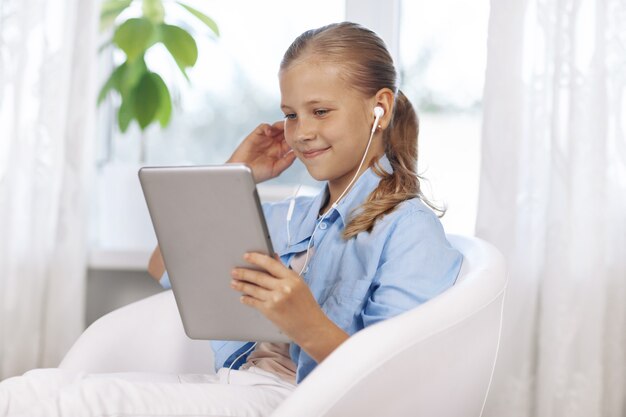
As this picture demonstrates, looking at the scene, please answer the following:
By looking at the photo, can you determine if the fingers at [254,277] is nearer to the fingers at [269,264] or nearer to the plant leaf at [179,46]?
the fingers at [269,264]

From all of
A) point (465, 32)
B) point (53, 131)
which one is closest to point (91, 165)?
point (53, 131)

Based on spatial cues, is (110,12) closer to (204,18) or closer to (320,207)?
(204,18)

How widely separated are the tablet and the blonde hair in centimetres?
25

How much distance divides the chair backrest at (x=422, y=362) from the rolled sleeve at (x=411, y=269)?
34mm

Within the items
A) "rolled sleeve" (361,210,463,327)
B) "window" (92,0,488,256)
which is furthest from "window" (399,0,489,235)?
"rolled sleeve" (361,210,463,327)

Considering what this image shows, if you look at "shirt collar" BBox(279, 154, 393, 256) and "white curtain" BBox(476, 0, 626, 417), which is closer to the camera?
"shirt collar" BBox(279, 154, 393, 256)

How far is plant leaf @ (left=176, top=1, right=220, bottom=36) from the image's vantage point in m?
2.21

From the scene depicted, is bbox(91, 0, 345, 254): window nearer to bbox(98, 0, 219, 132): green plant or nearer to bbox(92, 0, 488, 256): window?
bbox(92, 0, 488, 256): window

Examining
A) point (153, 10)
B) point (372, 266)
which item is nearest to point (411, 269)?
point (372, 266)

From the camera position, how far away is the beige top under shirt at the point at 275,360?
4.15 ft

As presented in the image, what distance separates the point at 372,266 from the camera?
1.20 metres

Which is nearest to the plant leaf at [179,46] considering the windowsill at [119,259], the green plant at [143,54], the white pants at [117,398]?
the green plant at [143,54]

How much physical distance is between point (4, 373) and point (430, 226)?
1.41 m

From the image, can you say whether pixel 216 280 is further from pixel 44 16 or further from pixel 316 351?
pixel 44 16
